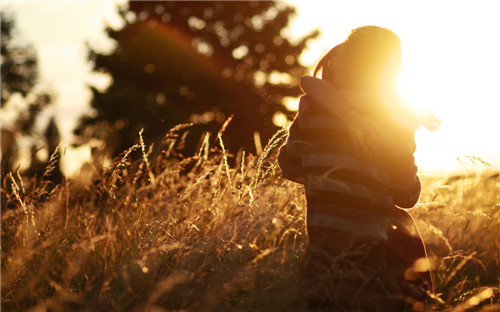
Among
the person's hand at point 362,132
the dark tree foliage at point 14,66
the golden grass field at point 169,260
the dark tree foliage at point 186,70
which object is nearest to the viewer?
the person's hand at point 362,132

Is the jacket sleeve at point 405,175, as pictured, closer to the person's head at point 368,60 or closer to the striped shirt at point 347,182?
the striped shirt at point 347,182

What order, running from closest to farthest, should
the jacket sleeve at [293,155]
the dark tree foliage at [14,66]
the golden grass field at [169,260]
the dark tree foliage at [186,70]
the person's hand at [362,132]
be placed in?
the person's hand at [362,132] < the golden grass field at [169,260] < the jacket sleeve at [293,155] < the dark tree foliage at [186,70] < the dark tree foliage at [14,66]

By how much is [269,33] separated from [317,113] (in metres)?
19.7

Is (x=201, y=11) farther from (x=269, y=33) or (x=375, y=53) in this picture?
(x=375, y=53)

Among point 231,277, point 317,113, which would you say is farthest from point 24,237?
point 317,113

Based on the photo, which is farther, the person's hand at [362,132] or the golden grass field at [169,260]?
the golden grass field at [169,260]

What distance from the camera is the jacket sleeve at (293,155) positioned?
2482mm

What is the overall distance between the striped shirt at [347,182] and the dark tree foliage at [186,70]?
596 inches

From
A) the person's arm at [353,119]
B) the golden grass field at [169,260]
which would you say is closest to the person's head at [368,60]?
the person's arm at [353,119]

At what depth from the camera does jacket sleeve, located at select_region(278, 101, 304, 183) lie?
8.14 feet

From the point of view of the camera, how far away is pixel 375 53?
2365 mm

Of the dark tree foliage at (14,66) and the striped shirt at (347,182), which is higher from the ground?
the striped shirt at (347,182)

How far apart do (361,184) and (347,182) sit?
7cm

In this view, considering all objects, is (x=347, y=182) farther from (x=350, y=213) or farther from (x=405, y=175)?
(x=405, y=175)
